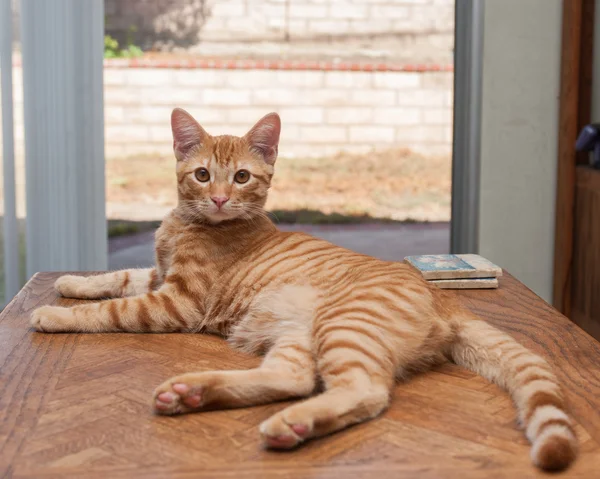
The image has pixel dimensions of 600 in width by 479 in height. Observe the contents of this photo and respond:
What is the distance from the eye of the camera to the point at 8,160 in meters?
2.87

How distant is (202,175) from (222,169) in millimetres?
48

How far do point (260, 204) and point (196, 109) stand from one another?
180 inches

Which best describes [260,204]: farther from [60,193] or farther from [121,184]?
[121,184]

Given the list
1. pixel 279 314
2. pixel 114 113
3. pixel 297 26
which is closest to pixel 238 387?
pixel 279 314

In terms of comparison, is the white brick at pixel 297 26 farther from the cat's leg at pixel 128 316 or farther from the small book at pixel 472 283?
the cat's leg at pixel 128 316

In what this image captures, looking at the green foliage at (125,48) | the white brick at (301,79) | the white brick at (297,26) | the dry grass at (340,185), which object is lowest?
the dry grass at (340,185)

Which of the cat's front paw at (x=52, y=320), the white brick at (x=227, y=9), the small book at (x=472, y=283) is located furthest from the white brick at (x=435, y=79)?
the cat's front paw at (x=52, y=320)

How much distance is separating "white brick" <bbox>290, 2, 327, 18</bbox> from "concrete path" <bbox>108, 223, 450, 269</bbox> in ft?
5.83

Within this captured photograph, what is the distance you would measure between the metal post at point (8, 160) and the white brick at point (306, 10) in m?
3.84

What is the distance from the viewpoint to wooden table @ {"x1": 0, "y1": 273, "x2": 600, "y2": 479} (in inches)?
38.4

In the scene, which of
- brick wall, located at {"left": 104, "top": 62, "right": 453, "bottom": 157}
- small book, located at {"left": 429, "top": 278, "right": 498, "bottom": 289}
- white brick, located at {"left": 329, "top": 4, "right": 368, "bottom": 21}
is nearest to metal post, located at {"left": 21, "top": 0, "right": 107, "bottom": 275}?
small book, located at {"left": 429, "top": 278, "right": 498, "bottom": 289}

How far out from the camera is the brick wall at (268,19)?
21.0 ft

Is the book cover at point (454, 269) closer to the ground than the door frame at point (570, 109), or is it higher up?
closer to the ground

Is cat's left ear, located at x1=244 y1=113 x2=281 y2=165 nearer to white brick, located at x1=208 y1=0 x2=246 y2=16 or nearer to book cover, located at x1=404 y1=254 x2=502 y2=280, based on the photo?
book cover, located at x1=404 y1=254 x2=502 y2=280
